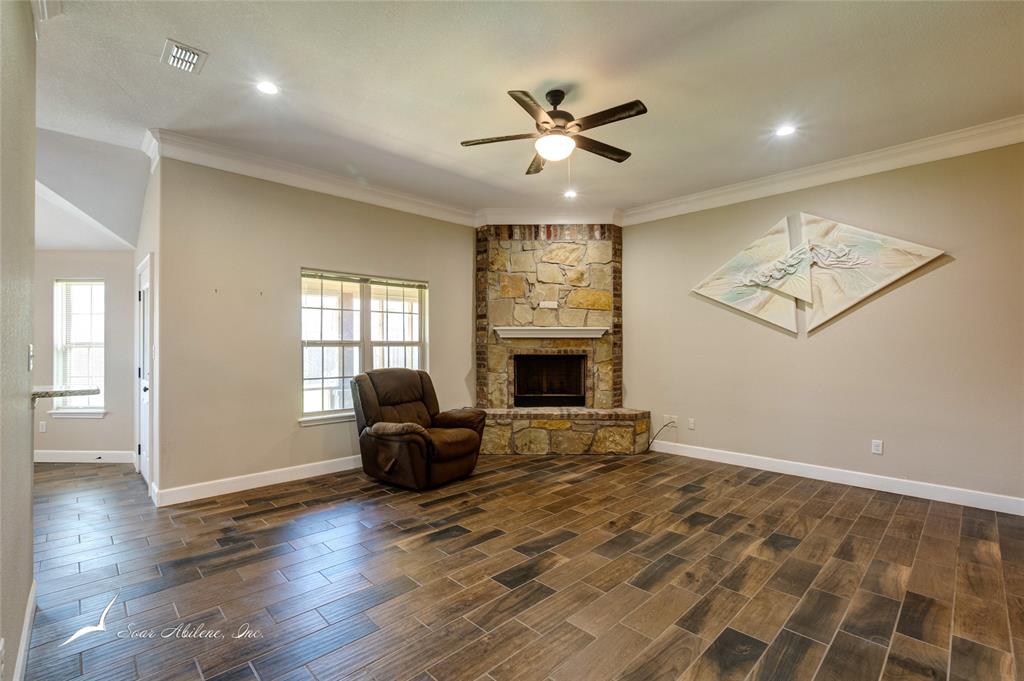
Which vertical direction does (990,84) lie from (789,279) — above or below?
above

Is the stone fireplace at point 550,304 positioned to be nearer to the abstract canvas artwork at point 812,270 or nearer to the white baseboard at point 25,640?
the abstract canvas artwork at point 812,270

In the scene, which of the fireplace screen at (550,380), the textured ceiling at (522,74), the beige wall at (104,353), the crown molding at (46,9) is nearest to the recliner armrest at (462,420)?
the fireplace screen at (550,380)

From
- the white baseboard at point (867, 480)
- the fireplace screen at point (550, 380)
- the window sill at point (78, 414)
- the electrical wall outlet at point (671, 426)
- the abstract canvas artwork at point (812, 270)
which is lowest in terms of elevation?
the white baseboard at point (867, 480)

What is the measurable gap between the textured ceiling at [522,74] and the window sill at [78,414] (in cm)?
310

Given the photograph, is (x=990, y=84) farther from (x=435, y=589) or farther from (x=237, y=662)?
(x=237, y=662)

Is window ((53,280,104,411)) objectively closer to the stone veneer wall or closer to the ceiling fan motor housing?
the stone veneer wall

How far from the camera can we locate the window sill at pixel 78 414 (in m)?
5.11

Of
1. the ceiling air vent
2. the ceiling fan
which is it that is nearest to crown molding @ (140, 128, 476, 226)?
the ceiling air vent

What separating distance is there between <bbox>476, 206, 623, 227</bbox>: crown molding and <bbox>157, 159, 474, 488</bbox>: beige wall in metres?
1.37

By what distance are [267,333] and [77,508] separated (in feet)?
6.29

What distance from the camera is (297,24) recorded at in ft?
7.85

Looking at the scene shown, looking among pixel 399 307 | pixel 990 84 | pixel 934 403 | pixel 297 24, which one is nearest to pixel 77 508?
pixel 399 307

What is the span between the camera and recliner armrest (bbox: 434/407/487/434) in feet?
15.1

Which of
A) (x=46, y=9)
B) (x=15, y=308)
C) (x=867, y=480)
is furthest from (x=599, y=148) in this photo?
(x=867, y=480)
